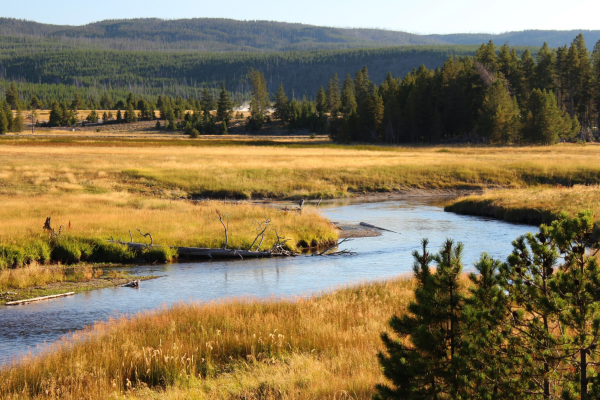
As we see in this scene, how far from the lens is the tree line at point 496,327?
4.79 m

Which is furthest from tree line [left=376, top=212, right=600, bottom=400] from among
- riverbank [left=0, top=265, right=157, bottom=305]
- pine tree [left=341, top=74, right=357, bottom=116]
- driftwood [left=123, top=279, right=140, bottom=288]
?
pine tree [left=341, top=74, right=357, bottom=116]

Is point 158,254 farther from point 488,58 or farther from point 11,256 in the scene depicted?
point 488,58

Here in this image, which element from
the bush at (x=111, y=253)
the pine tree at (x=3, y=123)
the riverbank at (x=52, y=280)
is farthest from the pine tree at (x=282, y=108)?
the riverbank at (x=52, y=280)

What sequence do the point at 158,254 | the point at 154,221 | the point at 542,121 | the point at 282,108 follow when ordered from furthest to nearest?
the point at 282,108, the point at 542,121, the point at 154,221, the point at 158,254

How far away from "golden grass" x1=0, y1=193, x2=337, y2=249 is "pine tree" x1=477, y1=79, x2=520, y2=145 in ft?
197

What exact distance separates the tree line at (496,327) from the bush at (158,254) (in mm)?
18099

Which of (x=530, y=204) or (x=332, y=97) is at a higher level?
(x=332, y=97)

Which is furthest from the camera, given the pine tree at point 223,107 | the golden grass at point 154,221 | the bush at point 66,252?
the pine tree at point 223,107

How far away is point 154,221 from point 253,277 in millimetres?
9641

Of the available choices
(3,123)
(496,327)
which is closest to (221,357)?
(496,327)

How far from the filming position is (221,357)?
9.74 m

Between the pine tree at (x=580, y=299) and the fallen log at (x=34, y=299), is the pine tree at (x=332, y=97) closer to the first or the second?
the fallen log at (x=34, y=299)

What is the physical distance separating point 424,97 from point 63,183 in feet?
243

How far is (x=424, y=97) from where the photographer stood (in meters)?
100
